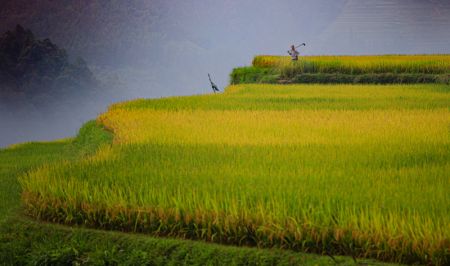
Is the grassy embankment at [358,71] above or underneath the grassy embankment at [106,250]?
above

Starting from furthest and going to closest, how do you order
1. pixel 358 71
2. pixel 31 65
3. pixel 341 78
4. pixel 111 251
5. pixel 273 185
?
pixel 31 65
pixel 358 71
pixel 341 78
pixel 273 185
pixel 111 251

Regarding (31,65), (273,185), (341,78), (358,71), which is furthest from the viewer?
(31,65)

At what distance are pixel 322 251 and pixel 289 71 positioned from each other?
1591cm

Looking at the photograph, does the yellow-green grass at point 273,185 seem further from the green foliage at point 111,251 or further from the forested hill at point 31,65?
the forested hill at point 31,65

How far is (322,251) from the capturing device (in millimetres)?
4340

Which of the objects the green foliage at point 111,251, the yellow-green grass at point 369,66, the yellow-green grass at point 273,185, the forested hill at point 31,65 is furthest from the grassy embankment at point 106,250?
the forested hill at point 31,65

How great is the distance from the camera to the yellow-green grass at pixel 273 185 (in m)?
4.37

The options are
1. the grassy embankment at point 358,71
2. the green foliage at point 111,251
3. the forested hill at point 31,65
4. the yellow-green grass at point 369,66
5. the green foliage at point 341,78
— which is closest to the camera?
the green foliage at point 111,251

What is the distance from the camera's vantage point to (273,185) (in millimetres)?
5359

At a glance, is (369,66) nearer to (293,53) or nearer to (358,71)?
(358,71)

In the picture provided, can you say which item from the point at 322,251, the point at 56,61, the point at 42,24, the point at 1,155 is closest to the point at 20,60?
the point at 56,61

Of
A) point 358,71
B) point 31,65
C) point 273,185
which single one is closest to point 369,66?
point 358,71

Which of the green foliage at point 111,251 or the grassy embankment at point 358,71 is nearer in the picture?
the green foliage at point 111,251

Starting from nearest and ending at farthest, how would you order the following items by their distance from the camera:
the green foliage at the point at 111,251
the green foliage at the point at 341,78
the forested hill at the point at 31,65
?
the green foliage at the point at 111,251 → the green foliage at the point at 341,78 → the forested hill at the point at 31,65
